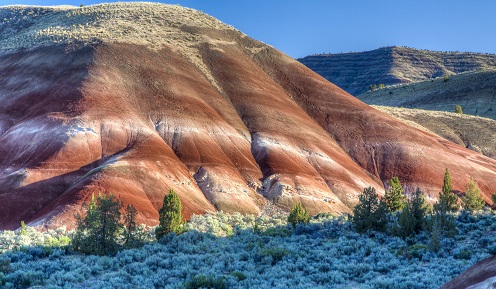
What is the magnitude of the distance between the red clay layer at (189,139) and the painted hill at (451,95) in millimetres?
49068

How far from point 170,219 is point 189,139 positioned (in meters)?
19.7

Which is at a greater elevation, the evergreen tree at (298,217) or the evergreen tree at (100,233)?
the evergreen tree at (298,217)

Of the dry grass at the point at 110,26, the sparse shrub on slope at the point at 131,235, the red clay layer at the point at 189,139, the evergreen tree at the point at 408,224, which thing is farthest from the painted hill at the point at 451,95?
the sparse shrub on slope at the point at 131,235

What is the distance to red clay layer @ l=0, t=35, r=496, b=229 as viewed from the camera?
3619cm

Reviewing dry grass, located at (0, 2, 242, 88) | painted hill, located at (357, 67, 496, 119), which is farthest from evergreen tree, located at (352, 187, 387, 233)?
painted hill, located at (357, 67, 496, 119)

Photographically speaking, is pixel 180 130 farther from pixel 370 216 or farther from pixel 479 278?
pixel 479 278

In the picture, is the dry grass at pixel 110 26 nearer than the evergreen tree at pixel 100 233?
No

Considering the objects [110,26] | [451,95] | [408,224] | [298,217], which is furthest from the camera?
[451,95]

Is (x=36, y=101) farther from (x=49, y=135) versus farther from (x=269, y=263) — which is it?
(x=269, y=263)

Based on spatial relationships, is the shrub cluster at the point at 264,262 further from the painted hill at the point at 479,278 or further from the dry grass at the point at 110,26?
the dry grass at the point at 110,26

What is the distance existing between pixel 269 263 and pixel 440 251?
7707 millimetres

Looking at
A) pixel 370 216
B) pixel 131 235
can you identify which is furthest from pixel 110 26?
pixel 370 216

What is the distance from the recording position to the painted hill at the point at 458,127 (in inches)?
3009

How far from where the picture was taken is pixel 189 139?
44.7 meters
